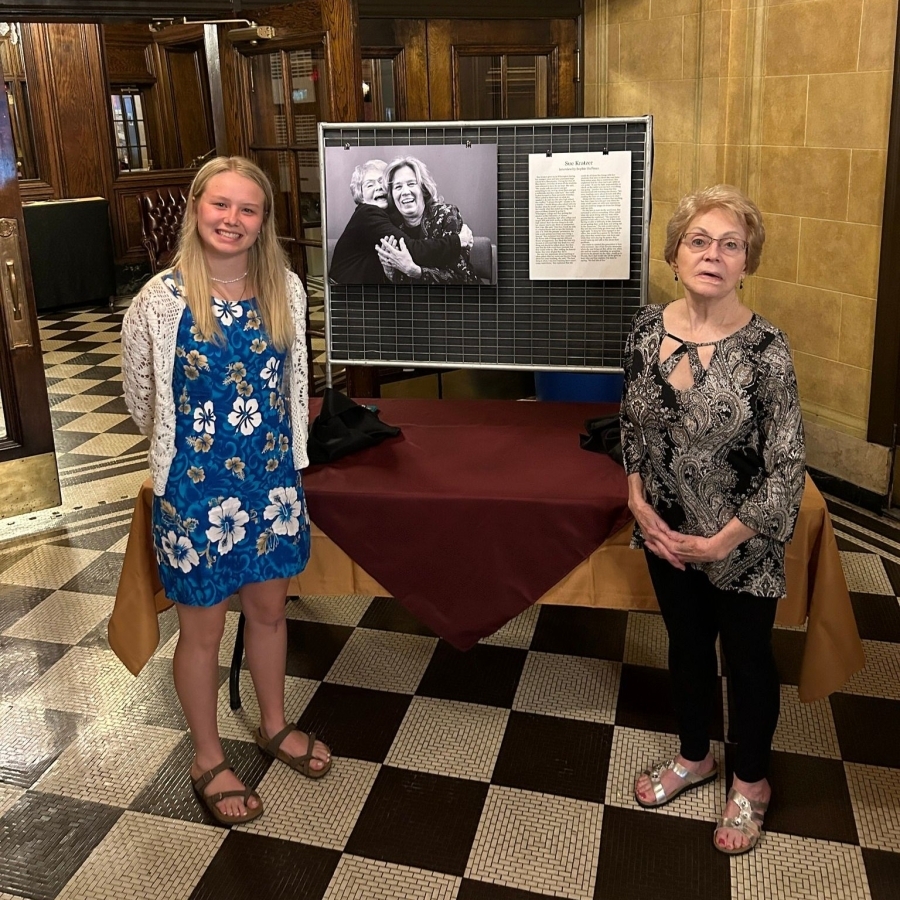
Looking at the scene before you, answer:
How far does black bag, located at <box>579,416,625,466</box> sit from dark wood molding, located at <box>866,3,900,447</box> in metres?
1.87

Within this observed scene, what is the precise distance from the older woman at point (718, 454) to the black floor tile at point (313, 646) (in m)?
1.30

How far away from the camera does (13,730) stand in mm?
2877

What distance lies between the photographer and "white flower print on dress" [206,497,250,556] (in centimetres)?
224

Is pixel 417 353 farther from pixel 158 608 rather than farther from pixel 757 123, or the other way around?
pixel 757 123

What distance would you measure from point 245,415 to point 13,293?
98.9 inches

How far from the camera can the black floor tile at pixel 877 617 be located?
323 cm

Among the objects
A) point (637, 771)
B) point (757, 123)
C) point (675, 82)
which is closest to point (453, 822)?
point (637, 771)

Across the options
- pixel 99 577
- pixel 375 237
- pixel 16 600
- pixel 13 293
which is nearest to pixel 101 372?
pixel 13 293

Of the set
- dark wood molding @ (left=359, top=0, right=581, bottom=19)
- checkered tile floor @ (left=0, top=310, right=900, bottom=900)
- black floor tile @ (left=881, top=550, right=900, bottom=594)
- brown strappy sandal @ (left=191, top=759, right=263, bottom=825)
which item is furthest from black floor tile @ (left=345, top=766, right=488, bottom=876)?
dark wood molding @ (left=359, top=0, right=581, bottom=19)

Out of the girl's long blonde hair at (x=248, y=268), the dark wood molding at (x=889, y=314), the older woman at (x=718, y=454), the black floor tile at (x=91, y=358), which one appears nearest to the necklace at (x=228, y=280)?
the girl's long blonde hair at (x=248, y=268)

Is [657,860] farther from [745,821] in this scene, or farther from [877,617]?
[877,617]

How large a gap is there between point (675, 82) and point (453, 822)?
→ 149 inches

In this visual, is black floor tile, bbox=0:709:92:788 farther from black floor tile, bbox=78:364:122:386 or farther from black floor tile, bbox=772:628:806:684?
black floor tile, bbox=78:364:122:386

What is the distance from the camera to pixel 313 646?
330cm
